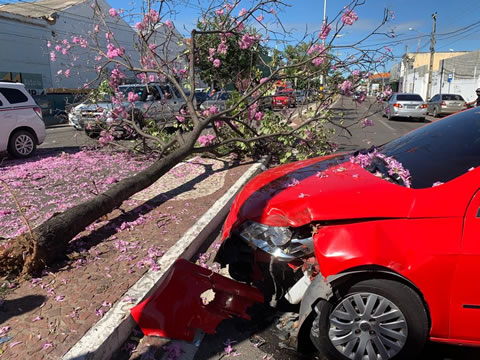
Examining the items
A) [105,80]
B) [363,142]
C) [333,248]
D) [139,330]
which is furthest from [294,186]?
[363,142]

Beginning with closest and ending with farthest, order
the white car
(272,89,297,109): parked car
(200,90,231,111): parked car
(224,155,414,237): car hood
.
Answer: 1. (224,155,414,237): car hood
2. (272,89,297,109): parked car
3. the white car
4. (200,90,231,111): parked car

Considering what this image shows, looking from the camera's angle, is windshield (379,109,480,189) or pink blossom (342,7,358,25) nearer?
windshield (379,109,480,189)

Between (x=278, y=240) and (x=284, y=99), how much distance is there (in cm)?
697

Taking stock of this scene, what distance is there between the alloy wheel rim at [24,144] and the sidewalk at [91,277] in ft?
17.1

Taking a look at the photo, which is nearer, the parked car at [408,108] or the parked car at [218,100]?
the parked car at [218,100]

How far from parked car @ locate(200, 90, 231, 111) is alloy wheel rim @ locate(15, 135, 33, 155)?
15.1 feet

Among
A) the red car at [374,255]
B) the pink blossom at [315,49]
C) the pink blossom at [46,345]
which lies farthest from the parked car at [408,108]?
the pink blossom at [46,345]

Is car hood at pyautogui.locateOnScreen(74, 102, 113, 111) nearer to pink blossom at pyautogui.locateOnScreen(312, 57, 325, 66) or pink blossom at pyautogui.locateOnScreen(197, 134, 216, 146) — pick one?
pink blossom at pyautogui.locateOnScreen(197, 134, 216, 146)

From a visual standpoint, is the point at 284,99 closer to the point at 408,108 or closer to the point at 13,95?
the point at 13,95

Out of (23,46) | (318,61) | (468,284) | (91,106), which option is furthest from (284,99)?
(23,46)

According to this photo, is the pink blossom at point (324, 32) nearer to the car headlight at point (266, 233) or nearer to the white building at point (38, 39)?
the car headlight at point (266, 233)

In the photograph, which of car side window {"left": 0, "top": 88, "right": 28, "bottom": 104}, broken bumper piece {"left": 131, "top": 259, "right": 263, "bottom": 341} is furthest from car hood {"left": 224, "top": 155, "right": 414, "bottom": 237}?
car side window {"left": 0, "top": 88, "right": 28, "bottom": 104}

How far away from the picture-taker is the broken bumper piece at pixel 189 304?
3086mm

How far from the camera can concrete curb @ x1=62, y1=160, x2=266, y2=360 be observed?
270 centimetres
